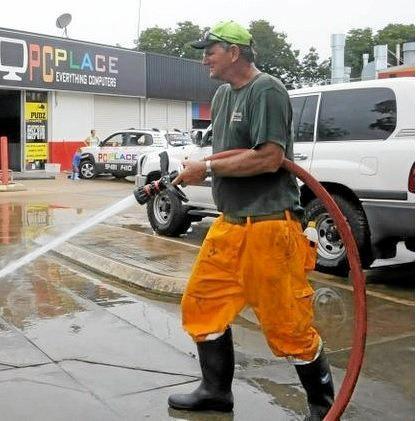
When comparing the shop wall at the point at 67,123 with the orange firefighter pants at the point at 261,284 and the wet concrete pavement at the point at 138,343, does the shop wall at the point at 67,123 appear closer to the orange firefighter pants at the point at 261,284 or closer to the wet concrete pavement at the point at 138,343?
the wet concrete pavement at the point at 138,343

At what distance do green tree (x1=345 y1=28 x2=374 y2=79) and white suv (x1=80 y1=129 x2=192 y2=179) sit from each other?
146ft

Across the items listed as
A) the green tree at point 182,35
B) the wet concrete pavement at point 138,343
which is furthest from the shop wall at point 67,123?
the green tree at point 182,35

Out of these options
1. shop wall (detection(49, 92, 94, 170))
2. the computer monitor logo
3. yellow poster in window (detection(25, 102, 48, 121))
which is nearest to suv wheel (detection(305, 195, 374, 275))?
the computer monitor logo

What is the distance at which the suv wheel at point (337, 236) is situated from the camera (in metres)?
6.91

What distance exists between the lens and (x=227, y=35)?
136 inches

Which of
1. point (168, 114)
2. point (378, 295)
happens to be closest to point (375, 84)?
point (378, 295)

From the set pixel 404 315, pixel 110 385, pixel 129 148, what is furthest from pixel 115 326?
pixel 129 148

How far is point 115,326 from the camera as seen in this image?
213 inches

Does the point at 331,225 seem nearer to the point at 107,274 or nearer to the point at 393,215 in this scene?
the point at 393,215

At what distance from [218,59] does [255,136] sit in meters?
0.46

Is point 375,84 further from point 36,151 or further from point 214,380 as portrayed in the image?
point 36,151

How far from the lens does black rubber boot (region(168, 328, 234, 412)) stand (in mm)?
3674

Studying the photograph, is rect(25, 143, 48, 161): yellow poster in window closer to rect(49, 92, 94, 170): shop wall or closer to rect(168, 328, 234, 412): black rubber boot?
rect(49, 92, 94, 170): shop wall

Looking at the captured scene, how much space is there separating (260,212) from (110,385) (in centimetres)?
149
